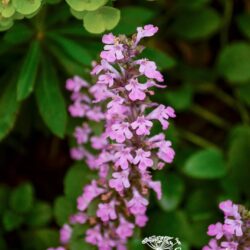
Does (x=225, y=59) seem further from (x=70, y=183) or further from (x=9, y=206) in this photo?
(x=9, y=206)

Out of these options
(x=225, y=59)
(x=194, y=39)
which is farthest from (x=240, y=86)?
(x=194, y=39)

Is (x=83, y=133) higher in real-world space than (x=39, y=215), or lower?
higher

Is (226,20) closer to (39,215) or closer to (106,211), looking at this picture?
(39,215)

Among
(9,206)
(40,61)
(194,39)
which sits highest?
(194,39)

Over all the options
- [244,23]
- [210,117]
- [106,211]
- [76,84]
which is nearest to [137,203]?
[106,211]

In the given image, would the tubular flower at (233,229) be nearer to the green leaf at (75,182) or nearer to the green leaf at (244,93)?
the green leaf at (75,182)

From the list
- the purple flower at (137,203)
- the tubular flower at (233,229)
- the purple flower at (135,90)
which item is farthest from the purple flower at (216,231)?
the purple flower at (135,90)

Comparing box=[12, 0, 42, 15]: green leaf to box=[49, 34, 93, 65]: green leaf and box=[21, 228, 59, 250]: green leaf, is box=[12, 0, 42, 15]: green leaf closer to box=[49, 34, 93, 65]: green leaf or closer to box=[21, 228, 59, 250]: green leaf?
box=[49, 34, 93, 65]: green leaf
